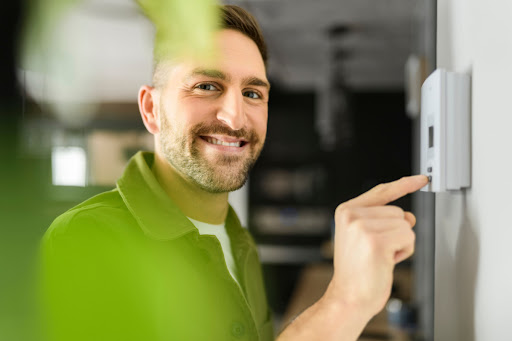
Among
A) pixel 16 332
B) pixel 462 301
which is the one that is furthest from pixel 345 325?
pixel 16 332

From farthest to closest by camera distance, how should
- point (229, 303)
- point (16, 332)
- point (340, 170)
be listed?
point (340, 170) → point (229, 303) → point (16, 332)

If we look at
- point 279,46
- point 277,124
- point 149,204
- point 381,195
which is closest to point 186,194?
point 149,204

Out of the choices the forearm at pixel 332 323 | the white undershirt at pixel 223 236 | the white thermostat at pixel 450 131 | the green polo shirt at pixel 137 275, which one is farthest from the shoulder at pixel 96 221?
the white thermostat at pixel 450 131

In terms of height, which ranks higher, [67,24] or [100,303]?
[67,24]

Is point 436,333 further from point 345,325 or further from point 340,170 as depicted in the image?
point 340,170

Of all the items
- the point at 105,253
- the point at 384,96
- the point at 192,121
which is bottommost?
the point at 105,253

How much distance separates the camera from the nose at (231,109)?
48 cm

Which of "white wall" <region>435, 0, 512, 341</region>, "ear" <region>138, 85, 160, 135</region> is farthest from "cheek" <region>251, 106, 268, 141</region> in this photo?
"white wall" <region>435, 0, 512, 341</region>

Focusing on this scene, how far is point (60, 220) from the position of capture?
426 millimetres

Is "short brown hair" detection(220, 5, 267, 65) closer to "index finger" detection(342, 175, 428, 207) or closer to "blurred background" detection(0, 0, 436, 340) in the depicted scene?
"blurred background" detection(0, 0, 436, 340)

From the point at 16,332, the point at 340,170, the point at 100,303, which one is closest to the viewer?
the point at 16,332

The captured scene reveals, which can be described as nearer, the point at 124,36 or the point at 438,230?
the point at 124,36

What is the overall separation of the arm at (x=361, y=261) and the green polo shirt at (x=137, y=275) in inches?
4.9

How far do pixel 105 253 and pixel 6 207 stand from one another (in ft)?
0.45
